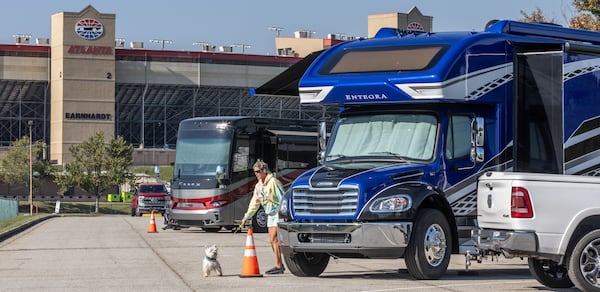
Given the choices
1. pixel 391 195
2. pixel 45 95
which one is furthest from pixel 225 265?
pixel 45 95

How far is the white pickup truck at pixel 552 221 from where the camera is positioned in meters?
13.6

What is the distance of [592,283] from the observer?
1377 centimetres

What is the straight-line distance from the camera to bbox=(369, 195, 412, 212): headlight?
51.1 ft

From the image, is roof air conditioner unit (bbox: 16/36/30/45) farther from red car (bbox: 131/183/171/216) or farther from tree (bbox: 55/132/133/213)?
red car (bbox: 131/183/171/216)

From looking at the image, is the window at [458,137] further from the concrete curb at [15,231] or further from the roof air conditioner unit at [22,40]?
the roof air conditioner unit at [22,40]

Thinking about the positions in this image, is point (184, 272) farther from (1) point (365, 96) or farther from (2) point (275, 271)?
(1) point (365, 96)

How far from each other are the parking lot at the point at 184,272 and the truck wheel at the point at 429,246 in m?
0.19

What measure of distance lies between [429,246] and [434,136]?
1720 mm

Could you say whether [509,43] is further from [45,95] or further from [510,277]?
[45,95]

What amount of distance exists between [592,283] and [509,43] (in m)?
4.35

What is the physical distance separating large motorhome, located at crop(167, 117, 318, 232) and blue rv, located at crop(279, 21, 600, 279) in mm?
15303

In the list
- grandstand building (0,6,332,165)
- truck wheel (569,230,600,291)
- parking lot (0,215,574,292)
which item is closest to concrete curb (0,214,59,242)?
parking lot (0,215,574,292)

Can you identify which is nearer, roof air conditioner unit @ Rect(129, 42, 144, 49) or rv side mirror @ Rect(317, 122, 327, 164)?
rv side mirror @ Rect(317, 122, 327, 164)

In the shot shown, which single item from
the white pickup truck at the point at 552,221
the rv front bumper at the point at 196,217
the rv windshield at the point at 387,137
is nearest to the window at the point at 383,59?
the rv windshield at the point at 387,137
